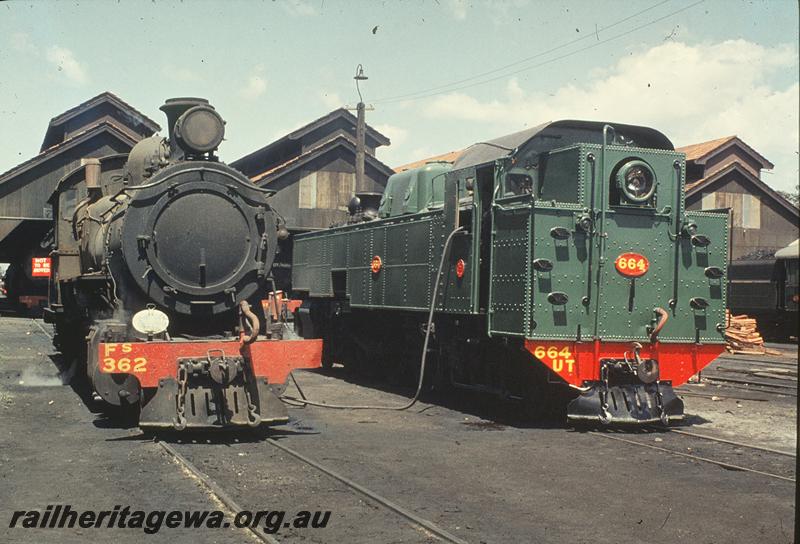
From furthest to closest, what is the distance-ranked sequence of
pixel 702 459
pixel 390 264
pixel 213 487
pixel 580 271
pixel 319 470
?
pixel 390 264
pixel 580 271
pixel 702 459
pixel 319 470
pixel 213 487

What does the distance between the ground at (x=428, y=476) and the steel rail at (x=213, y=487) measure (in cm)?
6

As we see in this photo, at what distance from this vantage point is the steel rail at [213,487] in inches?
223

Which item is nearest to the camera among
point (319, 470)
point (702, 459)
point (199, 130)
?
point (319, 470)

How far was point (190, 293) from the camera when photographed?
9.49 metres

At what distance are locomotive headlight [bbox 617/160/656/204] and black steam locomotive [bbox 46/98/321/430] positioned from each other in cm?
390

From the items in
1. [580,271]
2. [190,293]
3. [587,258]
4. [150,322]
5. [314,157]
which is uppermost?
[314,157]

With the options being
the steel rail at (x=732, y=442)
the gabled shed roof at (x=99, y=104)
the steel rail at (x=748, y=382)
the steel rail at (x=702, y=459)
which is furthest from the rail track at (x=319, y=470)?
the gabled shed roof at (x=99, y=104)

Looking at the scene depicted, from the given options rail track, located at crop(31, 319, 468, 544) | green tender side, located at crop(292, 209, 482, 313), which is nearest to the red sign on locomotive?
green tender side, located at crop(292, 209, 482, 313)

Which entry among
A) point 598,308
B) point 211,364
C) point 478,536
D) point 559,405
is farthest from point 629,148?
point 478,536

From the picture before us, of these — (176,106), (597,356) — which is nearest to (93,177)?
(176,106)

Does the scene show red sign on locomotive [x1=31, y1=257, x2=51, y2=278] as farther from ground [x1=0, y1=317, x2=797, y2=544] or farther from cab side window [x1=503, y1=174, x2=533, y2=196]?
cab side window [x1=503, y1=174, x2=533, y2=196]

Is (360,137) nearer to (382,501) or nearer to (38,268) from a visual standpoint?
(38,268)

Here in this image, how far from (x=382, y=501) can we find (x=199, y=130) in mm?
5000

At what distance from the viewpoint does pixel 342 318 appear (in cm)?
1658
